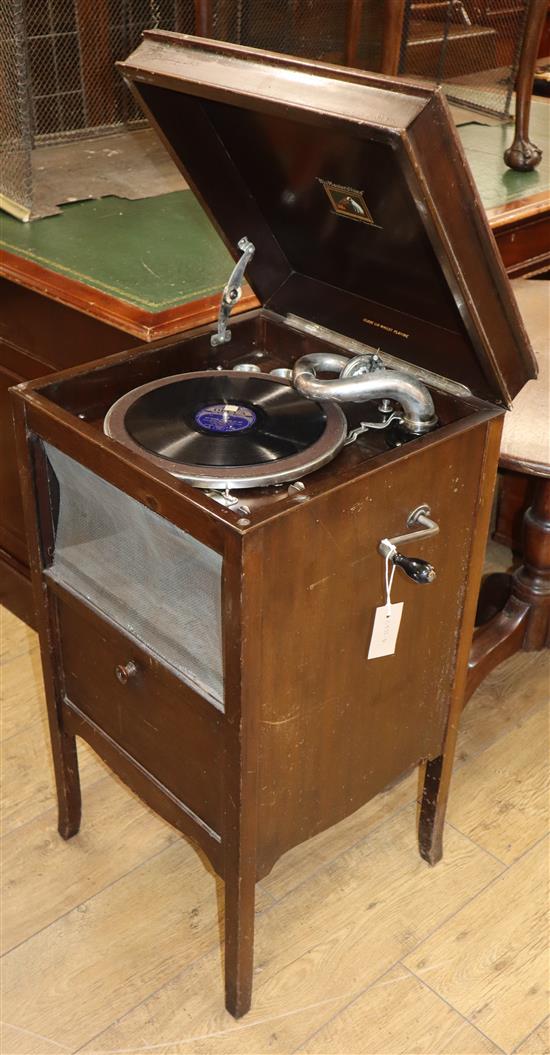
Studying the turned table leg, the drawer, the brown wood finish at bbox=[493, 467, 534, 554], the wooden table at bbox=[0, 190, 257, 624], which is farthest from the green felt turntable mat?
the brown wood finish at bbox=[493, 467, 534, 554]

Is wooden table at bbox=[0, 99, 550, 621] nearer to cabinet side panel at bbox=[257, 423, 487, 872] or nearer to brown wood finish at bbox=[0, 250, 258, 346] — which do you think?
brown wood finish at bbox=[0, 250, 258, 346]

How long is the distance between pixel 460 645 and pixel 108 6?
1869 millimetres

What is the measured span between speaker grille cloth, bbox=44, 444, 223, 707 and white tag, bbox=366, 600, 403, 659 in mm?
211

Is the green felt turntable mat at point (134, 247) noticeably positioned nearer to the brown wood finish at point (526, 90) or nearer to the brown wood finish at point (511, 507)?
the brown wood finish at point (526, 90)

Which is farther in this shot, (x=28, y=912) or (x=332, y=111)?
(x=28, y=912)

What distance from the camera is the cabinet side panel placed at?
1133 mm

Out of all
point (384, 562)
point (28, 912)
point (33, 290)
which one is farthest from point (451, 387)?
point (28, 912)

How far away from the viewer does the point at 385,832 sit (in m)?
1.78

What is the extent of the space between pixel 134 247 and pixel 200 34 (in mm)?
903

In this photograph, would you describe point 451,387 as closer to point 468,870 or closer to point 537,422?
point 537,422

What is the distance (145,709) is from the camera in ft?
4.48

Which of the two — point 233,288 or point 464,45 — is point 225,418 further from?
point 464,45

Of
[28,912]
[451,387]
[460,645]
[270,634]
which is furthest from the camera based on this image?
[28,912]

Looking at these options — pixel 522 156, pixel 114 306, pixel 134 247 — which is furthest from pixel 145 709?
pixel 522 156
